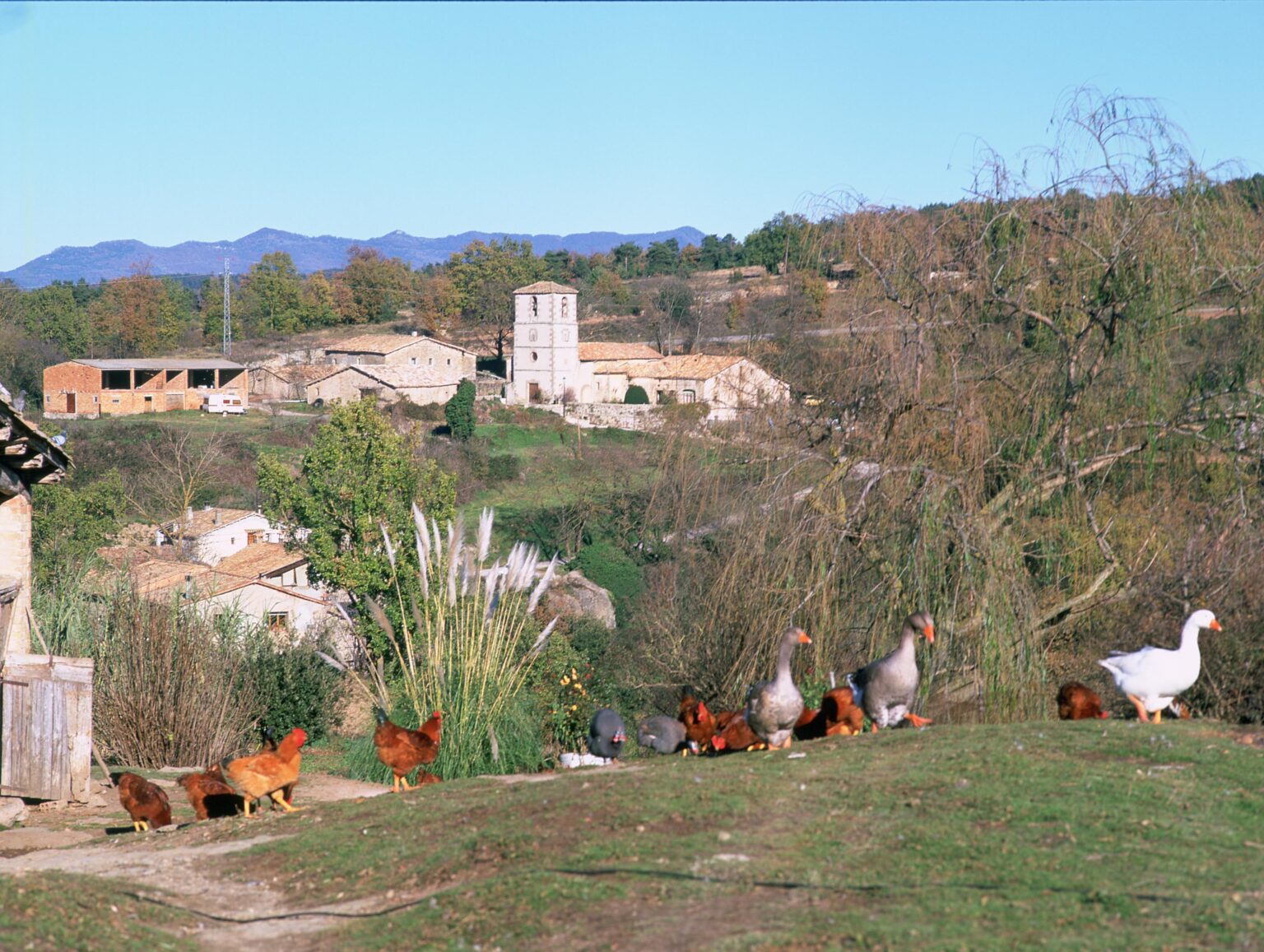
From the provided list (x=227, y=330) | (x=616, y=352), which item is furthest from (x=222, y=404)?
(x=616, y=352)

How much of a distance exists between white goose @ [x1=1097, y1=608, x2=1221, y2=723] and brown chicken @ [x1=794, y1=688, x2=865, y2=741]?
210cm

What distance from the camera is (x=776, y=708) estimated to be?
1068 centimetres

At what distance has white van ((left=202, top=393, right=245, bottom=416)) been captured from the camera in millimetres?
79125

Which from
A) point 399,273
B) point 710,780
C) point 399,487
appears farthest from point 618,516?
point 399,273

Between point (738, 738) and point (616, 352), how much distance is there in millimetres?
81652

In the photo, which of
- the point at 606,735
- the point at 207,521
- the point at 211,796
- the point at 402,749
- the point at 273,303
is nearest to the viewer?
the point at 211,796

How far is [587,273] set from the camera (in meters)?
131

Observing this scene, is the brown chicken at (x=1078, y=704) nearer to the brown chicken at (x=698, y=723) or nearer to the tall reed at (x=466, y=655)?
the brown chicken at (x=698, y=723)

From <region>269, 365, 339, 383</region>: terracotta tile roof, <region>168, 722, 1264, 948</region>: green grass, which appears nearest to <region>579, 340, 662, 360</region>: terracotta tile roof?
<region>269, 365, 339, 383</region>: terracotta tile roof

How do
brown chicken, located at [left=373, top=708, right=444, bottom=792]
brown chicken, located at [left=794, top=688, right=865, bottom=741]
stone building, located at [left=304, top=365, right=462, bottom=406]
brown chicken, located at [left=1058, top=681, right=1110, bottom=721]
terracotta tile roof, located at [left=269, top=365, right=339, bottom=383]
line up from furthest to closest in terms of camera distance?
terracotta tile roof, located at [left=269, top=365, right=339, bottom=383] → stone building, located at [left=304, top=365, right=462, bottom=406] → brown chicken, located at [left=373, top=708, right=444, bottom=792] → brown chicken, located at [left=794, top=688, right=865, bottom=741] → brown chicken, located at [left=1058, top=681, right=1110, bottom=721]

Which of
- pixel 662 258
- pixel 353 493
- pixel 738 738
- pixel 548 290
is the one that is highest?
pixel 662 258

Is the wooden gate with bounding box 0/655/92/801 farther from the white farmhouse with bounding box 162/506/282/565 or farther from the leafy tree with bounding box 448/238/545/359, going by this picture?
the leafy tree with bounding box 448/238/545/359

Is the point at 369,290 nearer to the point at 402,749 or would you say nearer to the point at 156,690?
the point at 156,690

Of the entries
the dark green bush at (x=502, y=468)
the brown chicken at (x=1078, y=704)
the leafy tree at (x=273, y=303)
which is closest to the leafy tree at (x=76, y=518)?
the dark green bush at (x=502, y=468)
